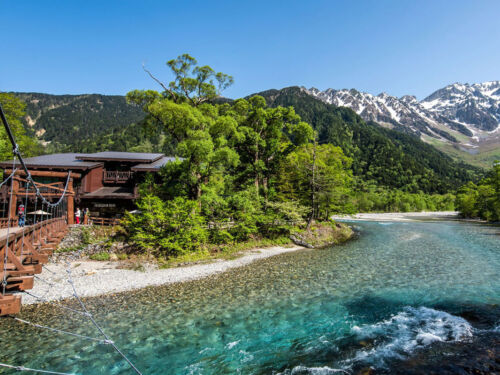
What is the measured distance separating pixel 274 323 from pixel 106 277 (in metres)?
11.1

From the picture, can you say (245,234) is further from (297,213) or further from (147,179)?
(147,179)

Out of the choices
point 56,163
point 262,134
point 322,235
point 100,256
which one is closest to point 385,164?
point 322,235

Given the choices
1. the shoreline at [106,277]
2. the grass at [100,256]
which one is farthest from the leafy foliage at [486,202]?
the grass at [100,256]

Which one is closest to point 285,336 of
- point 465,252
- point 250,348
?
point 250,348

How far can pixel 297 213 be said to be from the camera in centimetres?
2752

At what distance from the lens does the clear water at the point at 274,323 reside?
7729 millimetres

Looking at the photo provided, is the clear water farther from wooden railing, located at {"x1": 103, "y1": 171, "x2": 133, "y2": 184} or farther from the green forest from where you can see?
wooden railing, located at {"x1": 103, "y1": 171, "x2": 133, "y2": 184}

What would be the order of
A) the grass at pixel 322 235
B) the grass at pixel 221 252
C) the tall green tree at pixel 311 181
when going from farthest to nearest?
the tall green tree at pixel 311 181
the grass at pixel 322 235
the grass at pixel 221 252

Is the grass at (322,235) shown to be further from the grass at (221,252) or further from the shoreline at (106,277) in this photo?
the shoreline at (106,277)

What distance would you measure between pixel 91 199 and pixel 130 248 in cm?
1296

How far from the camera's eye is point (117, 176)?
31391 millimetres

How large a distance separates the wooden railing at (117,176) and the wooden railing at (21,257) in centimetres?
1404

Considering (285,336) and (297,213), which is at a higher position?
(297,213)

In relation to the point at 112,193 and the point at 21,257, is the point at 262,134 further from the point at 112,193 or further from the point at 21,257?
the point at 21,257
